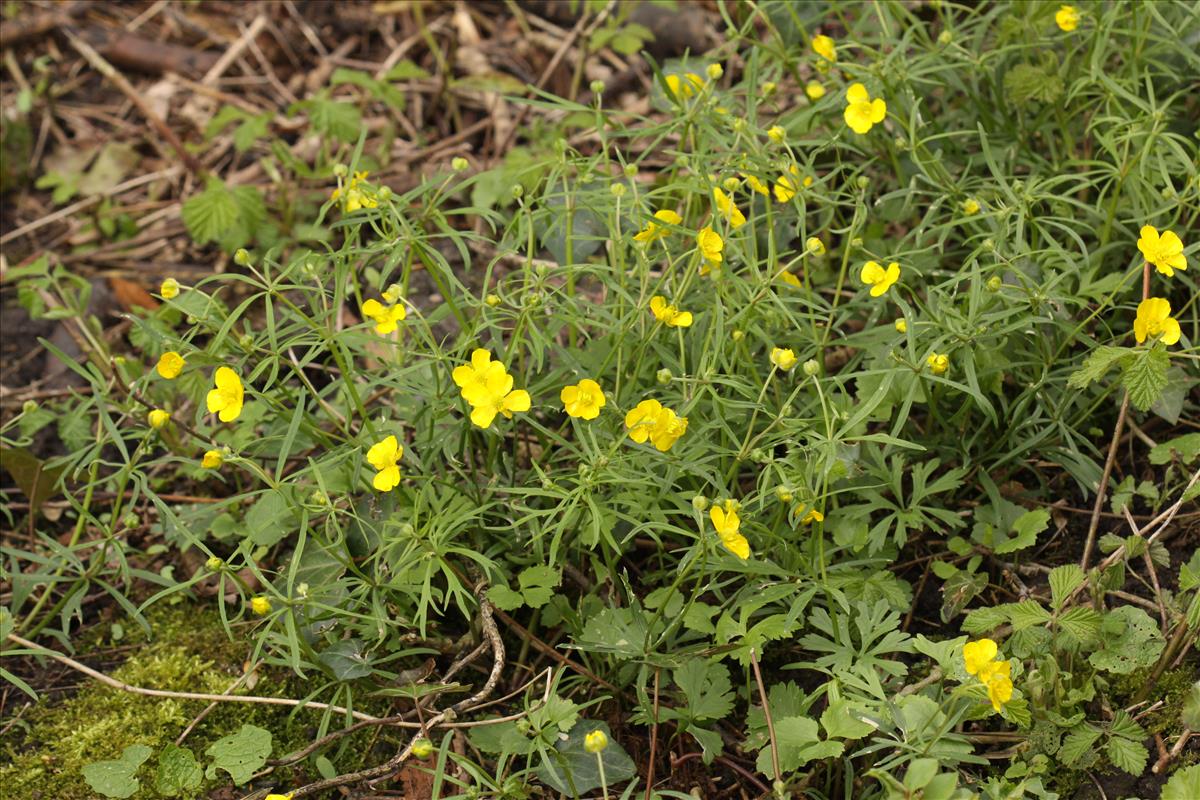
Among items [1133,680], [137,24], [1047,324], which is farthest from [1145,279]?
[137,24]

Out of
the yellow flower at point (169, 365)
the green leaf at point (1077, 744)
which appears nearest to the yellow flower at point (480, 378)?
the yellow flower at point (169, 365)

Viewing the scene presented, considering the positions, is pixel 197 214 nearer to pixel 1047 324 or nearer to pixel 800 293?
pixel 800 293

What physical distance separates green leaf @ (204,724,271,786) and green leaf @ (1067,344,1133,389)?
172cm

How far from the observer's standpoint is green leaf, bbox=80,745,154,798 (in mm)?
2273

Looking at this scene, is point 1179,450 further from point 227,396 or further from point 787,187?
point 227,396

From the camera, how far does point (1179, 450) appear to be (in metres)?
2.47

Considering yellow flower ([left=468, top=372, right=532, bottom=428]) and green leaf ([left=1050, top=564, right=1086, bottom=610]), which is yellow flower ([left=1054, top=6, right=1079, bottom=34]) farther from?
yellow flower ([left=468, top=372, right=532, bottom=428])

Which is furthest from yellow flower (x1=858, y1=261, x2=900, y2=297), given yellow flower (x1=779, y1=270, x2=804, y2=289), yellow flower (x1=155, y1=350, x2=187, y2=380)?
yellow flower (x1=155, y1=350, x2=187, y2=380)

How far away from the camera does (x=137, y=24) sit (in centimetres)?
455

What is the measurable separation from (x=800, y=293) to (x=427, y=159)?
1800 millimetres

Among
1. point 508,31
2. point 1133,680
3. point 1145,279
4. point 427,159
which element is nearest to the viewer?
point 1133,680

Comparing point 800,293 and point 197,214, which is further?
point 197,214

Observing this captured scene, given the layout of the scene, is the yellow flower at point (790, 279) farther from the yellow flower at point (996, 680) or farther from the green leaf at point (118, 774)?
the green leaf at point (118, 774)

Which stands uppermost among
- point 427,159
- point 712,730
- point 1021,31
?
point 1021,31
